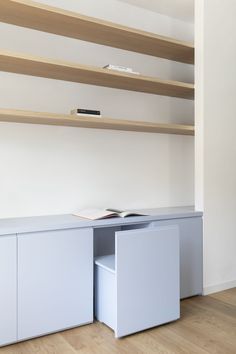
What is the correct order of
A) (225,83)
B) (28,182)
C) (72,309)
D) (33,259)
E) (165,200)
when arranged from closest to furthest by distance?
(33,259), (72,309), (28,182), (225,83), (165,200)

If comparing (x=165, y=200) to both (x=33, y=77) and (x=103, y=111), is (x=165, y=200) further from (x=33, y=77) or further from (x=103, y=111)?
(x=33, y=77)

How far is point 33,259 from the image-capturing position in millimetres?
1938

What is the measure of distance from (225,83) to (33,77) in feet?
5.39

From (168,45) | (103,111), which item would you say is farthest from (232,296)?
(168,45)

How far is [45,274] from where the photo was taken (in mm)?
1975

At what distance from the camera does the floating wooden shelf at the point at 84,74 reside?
2.10m

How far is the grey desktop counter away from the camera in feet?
6.13

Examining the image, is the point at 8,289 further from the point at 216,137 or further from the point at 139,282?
the point at 216,137

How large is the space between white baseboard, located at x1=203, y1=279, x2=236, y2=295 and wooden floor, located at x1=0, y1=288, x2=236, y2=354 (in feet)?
1.41

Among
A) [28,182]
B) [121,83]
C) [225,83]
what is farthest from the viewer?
[225,83]

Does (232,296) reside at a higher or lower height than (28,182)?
lower

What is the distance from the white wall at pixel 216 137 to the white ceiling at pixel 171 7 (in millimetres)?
218

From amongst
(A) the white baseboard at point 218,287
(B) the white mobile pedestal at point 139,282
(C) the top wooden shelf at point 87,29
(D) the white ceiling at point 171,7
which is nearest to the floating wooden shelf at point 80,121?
(C) the top wooden shelf at point 87,29

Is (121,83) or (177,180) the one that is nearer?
(121,83)
